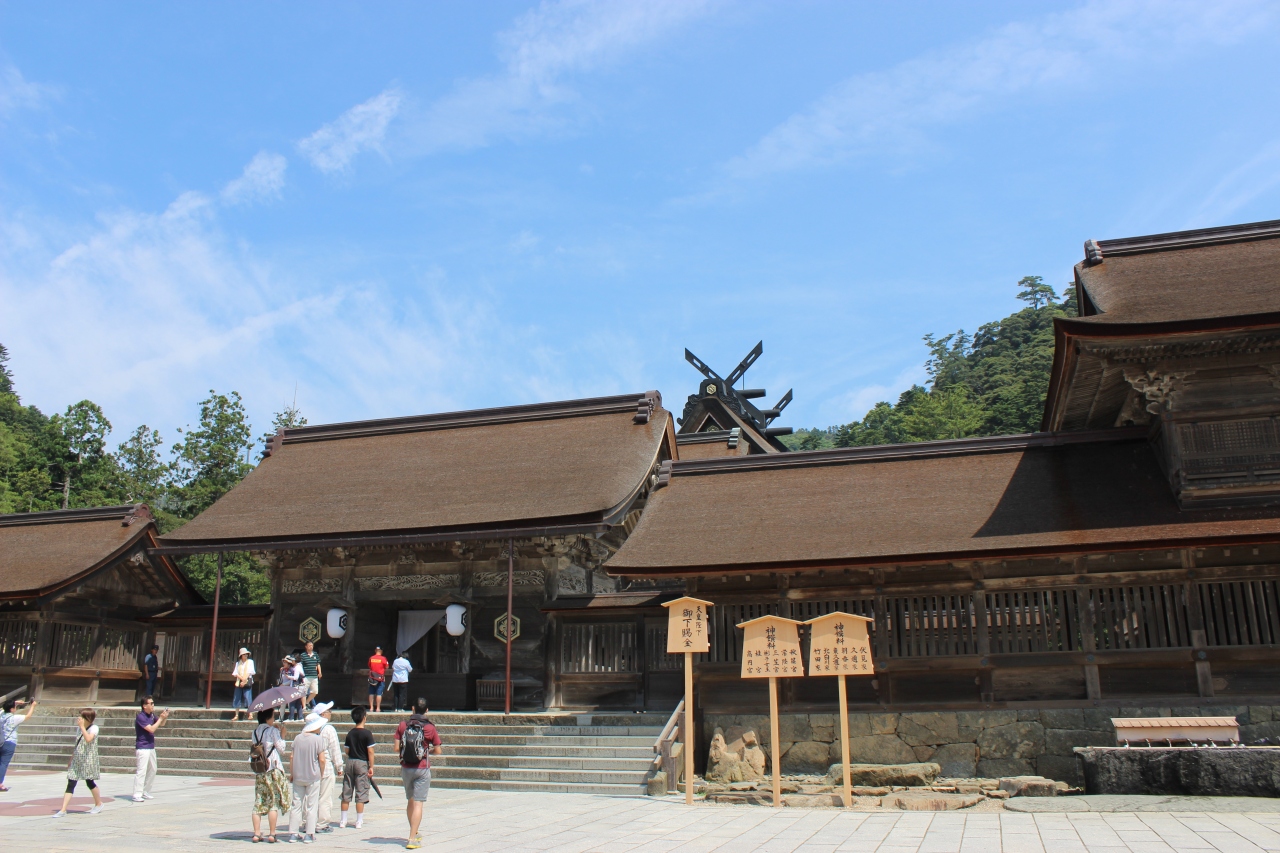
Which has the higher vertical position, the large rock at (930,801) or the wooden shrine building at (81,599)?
the wooden shrine building at (81,599)

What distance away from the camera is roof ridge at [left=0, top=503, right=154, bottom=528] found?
24047mm

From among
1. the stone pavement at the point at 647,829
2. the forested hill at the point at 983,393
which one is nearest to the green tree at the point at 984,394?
the forested hill at the point at 983,393

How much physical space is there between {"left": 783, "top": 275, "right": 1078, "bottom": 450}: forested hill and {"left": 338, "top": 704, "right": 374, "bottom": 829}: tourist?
1618 inches

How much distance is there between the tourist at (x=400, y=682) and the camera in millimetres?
18500

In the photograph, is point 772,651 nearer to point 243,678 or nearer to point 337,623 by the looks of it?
point 337,623

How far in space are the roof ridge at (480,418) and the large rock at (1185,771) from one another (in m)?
13.3

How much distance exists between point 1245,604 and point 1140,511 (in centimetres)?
198

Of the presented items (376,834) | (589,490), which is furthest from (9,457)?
(376,834)

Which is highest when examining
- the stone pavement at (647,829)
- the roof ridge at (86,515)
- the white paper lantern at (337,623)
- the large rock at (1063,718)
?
the roof ridge at (86,515)

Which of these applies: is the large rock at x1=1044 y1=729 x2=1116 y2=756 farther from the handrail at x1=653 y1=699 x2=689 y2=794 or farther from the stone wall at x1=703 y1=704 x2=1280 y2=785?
the handrail at x1=653 y1=699 x2=689 y2=794

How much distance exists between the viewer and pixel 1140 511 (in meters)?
15.0

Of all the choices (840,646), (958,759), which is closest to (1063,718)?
(958,759)

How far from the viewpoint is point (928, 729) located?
14945 mm

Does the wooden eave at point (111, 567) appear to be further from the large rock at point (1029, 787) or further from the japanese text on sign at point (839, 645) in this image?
the large rock at point (1029, 787)
